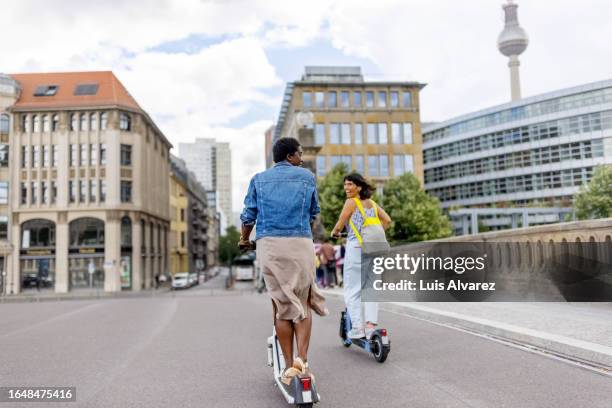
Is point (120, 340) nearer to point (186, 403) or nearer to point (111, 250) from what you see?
point (186, 403)

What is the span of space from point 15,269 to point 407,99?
146 feet

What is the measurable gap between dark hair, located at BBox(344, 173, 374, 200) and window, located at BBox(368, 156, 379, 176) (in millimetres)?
60731

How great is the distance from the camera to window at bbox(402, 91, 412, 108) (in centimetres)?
6869

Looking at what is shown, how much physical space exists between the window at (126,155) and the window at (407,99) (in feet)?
104

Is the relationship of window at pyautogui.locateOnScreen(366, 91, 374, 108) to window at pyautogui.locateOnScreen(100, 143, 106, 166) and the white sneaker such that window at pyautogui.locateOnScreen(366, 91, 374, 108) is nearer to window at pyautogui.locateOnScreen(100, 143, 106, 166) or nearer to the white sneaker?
window at pyautogui.locateOnScreen(100, 143, 106, 166)

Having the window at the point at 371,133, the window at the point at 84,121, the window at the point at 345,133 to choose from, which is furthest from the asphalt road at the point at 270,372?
the window at the point at 371,133

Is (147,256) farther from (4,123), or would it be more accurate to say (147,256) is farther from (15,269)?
(4,123)

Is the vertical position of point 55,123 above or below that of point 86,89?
below

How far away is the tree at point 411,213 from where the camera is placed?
48281 mm

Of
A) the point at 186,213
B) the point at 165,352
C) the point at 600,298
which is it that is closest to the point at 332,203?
the point at 600,298

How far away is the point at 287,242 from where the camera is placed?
13.5 feet

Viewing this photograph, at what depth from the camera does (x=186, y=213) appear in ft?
288

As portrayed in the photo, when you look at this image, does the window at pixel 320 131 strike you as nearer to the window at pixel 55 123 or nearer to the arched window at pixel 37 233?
the window at pixel 55 123

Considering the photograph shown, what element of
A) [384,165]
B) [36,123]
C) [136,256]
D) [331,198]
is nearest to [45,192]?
[36,123]
